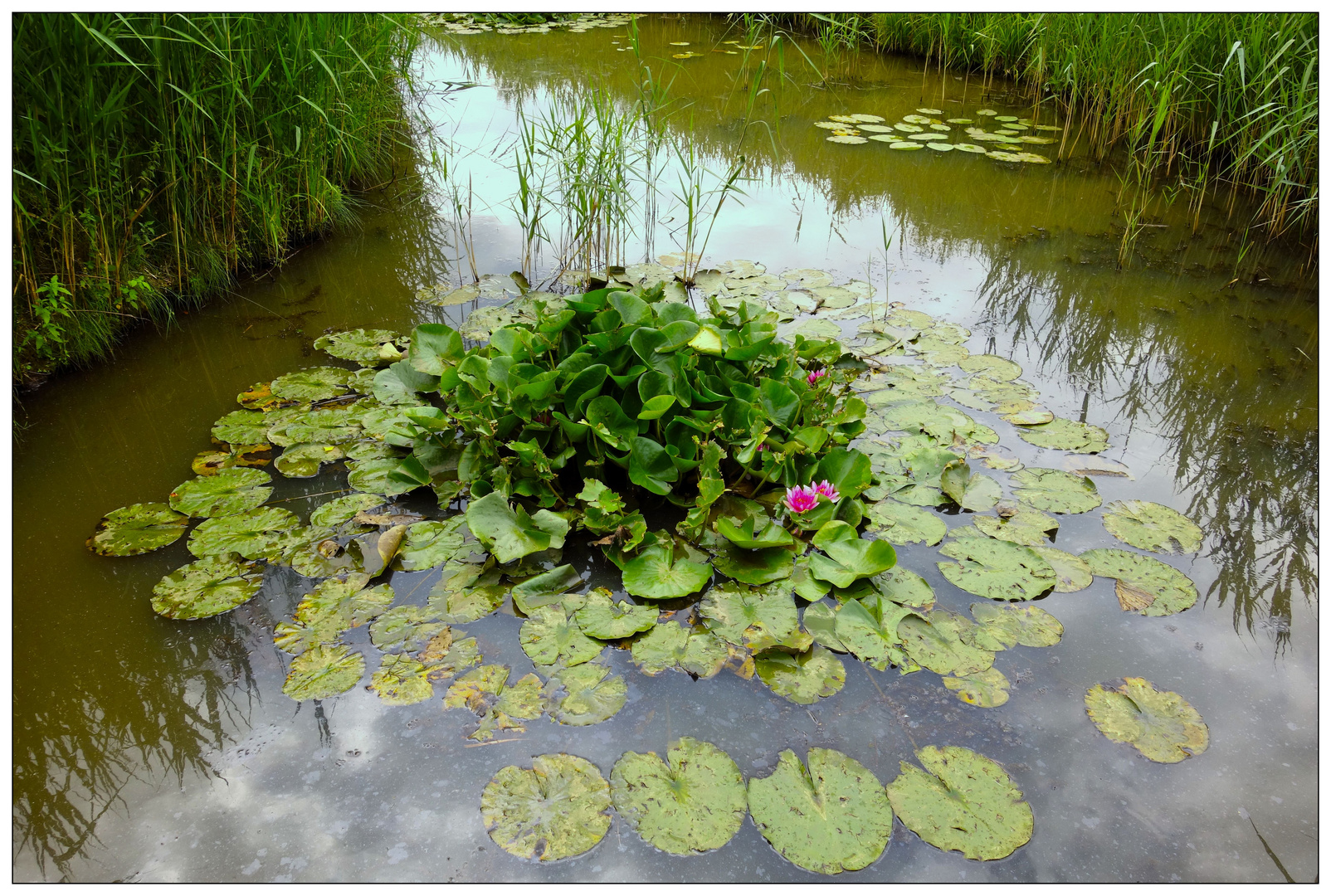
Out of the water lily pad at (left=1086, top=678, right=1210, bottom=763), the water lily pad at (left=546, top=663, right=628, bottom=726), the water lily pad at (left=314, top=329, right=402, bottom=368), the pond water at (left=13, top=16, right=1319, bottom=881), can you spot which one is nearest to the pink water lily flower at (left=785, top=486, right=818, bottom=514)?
the pond water at (left=13, top=16, right=1319, bottom=881)

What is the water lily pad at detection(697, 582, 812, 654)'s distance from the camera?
6.21ft

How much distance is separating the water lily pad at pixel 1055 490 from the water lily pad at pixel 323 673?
192cm

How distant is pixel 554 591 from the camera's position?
2033 millimetres

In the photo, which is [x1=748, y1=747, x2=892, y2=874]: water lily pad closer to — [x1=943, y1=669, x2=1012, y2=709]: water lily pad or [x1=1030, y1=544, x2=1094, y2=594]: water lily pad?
[x1=943, y1=669, x2=1012, y2=709]: water lily pad

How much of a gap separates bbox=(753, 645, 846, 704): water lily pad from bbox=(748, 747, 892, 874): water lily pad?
0.16m

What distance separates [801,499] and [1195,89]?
165 inches

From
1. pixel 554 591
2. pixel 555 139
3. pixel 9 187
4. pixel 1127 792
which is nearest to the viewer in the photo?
pixel 1127 792

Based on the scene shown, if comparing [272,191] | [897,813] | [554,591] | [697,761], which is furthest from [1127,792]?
[272,191]

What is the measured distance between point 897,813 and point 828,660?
1.28ft

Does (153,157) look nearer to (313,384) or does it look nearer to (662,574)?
(313,384)

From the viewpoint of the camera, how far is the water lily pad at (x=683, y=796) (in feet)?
4.91

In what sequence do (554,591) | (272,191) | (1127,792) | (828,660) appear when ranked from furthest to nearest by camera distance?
(272,191) → (554,591) → (828,660) → (1127,792)

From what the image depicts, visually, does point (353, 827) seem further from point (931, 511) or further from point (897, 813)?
point (931, 511)

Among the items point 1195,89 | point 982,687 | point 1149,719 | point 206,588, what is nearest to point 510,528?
point 206,588
